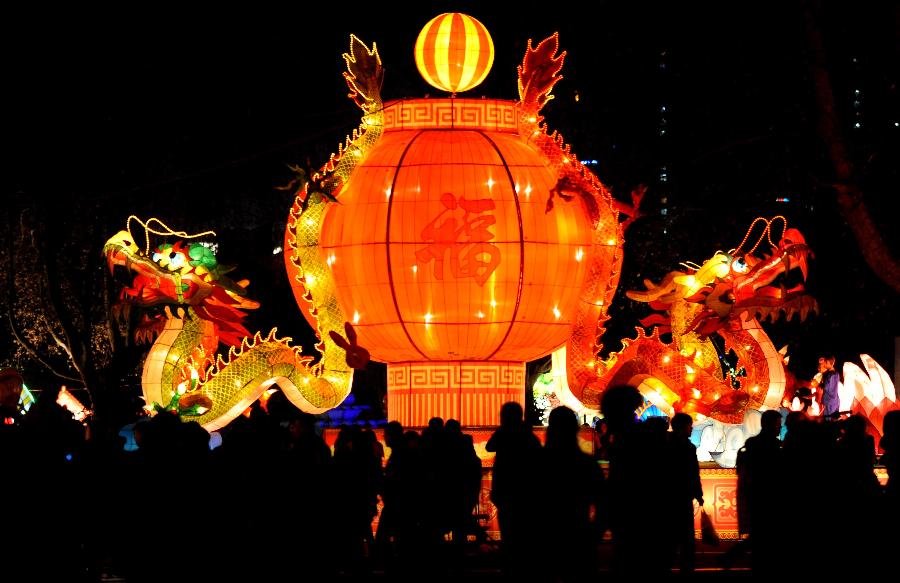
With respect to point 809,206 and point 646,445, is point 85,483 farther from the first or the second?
point 809,206

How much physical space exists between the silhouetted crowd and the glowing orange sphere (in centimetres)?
549

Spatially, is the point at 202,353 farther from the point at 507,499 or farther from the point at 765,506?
the point at 765,506

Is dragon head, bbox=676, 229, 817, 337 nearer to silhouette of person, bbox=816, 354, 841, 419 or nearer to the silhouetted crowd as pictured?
silhouette of person, bbox=816, 354, 841, 419

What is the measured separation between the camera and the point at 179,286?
1875cm

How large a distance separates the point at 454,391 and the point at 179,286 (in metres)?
2.88

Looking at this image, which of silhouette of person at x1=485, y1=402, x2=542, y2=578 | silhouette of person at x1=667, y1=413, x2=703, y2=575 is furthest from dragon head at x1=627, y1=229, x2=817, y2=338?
silhouette of person at x1=485, y1=402, x2=542, y2=578

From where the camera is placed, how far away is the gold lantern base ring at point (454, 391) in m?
18.6

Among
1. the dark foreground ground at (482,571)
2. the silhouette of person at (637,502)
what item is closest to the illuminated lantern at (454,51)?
the dark foreground ground at (482,571)

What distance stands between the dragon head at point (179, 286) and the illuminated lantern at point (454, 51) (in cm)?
288

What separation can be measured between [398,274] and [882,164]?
517 cm

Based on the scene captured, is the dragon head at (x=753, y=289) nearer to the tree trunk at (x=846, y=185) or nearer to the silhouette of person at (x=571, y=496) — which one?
the tree trunk at (x=846, y=185)

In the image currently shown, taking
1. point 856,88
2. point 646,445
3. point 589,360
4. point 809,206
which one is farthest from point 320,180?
point 809,206

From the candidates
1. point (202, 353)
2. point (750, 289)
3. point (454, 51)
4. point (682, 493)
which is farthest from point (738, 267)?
point (682, 493)

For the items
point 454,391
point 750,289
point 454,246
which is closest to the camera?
point 454,246
